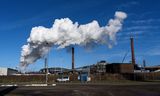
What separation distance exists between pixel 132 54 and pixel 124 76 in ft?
64.7

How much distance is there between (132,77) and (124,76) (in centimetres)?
293

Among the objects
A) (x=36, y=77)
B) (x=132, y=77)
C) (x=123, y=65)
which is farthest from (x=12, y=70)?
(x=132, y=77)

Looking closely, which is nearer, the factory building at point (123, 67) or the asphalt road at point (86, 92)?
the asphalt road at point (86, 92)

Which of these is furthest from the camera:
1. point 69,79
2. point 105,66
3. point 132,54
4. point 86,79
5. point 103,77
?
point 105,66

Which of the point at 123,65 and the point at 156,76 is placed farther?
the point at 123,65

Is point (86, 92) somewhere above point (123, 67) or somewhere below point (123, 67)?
below

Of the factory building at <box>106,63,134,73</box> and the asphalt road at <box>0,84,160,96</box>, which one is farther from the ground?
the factory building at <box>106,63,134,73</box>

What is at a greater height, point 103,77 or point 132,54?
point 132,54

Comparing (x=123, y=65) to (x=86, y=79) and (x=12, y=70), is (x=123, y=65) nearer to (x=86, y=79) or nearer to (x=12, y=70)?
(x=86, y=79)

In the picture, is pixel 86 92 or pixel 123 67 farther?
pixel 123 67

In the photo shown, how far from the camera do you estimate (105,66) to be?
144 meters

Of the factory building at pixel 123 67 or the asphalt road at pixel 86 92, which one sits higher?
the factory building at pixel 123 67

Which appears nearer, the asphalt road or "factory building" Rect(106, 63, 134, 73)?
the asphalt road

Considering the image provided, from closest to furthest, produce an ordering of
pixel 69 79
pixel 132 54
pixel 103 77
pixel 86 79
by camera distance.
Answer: pixel 86 79
pixel 69 79
pixel 103 77
pixel 132 54
